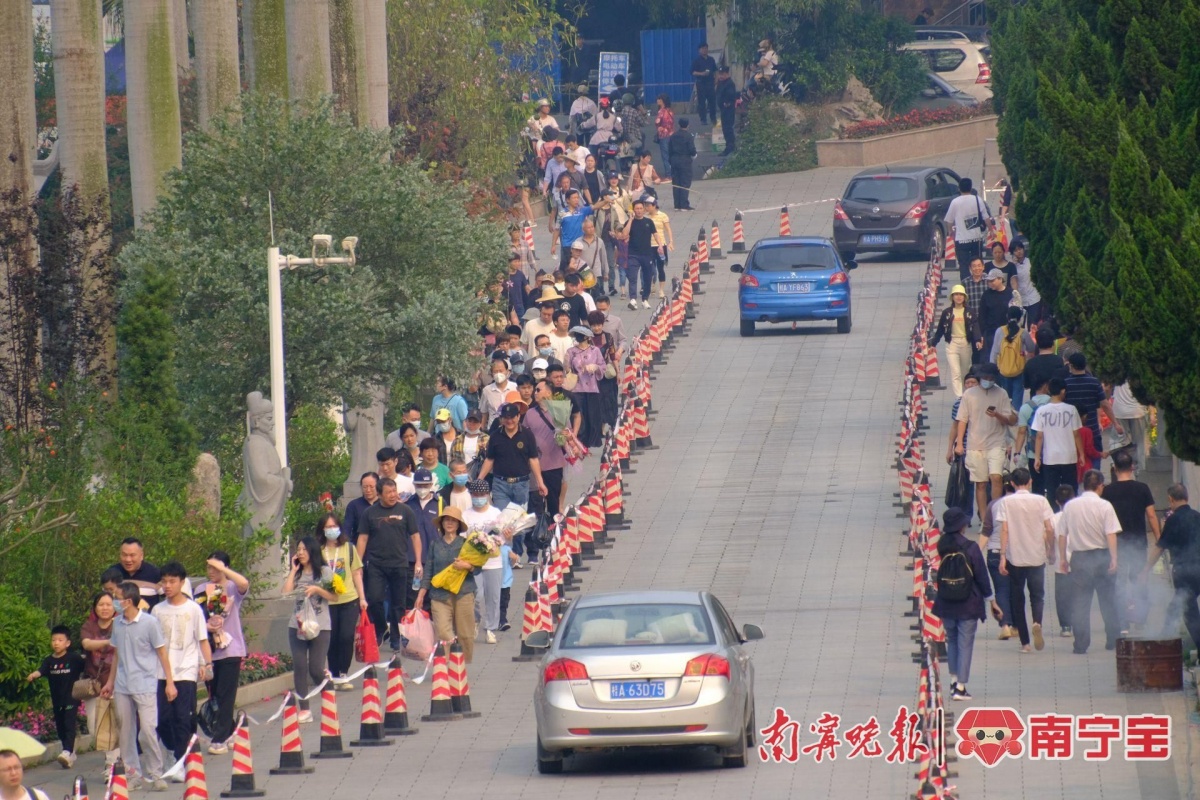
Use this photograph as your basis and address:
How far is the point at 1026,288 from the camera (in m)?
32.3

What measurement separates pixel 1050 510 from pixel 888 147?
122 ft

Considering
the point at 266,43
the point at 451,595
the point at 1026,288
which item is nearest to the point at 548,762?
the point at 451,595

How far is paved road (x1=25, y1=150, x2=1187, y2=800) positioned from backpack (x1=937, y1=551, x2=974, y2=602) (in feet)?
2.85

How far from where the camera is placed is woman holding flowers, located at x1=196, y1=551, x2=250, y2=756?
1756 centimetres

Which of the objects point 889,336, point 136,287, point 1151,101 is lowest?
point 889,336

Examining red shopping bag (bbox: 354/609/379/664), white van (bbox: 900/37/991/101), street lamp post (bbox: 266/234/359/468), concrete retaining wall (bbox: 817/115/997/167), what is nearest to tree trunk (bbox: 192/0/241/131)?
street lamp post (bbox: 266/234/359/468)

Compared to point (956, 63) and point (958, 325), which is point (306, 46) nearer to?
point (958, 325)

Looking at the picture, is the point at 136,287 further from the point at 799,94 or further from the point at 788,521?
the point at 799,94

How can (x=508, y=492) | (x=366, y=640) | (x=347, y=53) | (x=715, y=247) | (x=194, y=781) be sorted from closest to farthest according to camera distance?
(x=194, y=781)
(x=366, y=640)
(x=508, y=492)
(x=347, y=53)
(x=715, y=247)

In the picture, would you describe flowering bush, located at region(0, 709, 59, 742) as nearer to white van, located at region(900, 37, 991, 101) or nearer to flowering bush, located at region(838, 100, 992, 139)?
flowering bush, located at region(838, 100, 992, 139)

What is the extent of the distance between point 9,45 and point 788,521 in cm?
1033

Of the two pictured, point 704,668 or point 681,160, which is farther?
point 681,160

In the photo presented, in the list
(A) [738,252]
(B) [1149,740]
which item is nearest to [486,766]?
(B) [1149,740]

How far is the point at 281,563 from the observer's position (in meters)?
22.3
